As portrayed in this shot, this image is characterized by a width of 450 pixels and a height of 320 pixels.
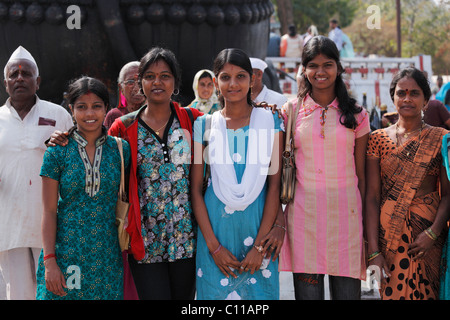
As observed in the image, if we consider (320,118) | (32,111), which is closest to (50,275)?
(32,111)

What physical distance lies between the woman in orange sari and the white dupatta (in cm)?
57

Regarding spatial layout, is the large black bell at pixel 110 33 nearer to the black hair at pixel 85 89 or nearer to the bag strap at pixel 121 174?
the black hair at pixel 85 89

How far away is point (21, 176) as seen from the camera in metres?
3.27

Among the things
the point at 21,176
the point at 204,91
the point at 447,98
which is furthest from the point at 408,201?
the point at 447,98

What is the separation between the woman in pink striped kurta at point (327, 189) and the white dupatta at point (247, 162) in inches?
7.8

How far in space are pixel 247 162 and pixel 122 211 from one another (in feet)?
2.16

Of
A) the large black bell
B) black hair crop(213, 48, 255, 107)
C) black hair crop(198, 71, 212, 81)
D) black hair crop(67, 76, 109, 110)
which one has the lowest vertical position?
black hair crop(67, 76, 109, 110)

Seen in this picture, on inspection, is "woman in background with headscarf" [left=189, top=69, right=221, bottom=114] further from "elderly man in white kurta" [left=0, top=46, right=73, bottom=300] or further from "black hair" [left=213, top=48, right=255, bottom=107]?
"black hair" [left=213, top=48, right=255, bottom=107]

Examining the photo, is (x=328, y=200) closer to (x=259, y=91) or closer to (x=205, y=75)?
(x=259, y=91)

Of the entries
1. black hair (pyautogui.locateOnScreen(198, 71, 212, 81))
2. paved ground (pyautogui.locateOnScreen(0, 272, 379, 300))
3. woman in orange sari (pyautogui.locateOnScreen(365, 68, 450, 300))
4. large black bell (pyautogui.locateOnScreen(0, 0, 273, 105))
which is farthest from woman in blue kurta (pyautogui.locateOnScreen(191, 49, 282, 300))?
large black bell (pyautogui.locateOnScreen(0, 0, 273, 105))

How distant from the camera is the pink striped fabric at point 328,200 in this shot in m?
3.01

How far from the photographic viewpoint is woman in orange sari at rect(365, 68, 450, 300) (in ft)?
Result: 9.78

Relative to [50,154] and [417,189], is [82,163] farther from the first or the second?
[417,189]
